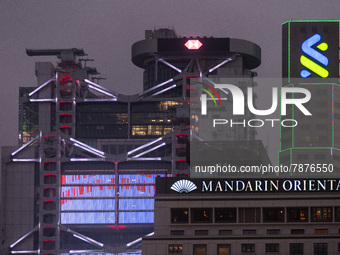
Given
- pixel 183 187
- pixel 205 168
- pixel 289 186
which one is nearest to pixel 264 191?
pixel 289 186

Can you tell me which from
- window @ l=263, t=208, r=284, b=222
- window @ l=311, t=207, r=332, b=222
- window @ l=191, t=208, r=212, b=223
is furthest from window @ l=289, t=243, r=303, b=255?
window @ l=191, t=208, r=212, b=223

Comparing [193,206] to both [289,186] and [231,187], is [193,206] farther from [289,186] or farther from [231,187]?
[289,186]

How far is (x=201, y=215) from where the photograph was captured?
125625 millimetres

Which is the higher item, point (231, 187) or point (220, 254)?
point (231, 187)

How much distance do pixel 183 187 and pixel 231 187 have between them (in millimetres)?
6675

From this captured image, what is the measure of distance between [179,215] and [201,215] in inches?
120

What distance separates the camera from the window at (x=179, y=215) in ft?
Answer: 411

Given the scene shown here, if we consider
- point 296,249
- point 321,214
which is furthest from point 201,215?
point 321,214

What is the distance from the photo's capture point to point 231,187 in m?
126

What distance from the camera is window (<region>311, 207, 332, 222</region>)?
12531 cm

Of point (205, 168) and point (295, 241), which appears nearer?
point (295, 241)

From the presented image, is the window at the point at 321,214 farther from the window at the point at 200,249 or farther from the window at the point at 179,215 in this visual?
the window at the point at 179,215

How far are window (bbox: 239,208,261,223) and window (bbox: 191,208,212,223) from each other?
4.29m

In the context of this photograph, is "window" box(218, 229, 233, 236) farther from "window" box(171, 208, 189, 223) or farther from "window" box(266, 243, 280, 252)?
"window" box(266, 243, 280, 252)
